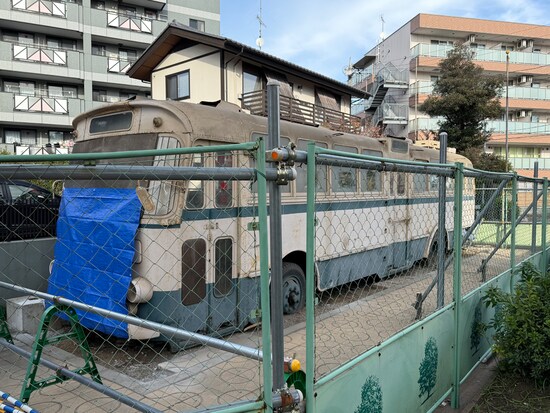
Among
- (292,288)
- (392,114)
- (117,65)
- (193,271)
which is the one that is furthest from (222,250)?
(392,114)

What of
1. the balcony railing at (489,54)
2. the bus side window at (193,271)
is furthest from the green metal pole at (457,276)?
the balcony railing at (489,54)

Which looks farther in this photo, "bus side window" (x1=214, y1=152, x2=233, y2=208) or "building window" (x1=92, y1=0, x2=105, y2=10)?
"building window" (x1=92, y1=0, x2=105, y2=10)

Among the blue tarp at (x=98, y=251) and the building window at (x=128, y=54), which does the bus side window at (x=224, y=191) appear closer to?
the blue tarp at (x=98, y=251)

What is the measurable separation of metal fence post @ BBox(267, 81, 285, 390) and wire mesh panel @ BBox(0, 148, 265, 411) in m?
1.89

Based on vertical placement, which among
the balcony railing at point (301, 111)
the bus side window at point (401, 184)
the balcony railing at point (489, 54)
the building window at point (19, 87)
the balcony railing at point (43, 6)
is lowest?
the bus side window at point (401, 184)

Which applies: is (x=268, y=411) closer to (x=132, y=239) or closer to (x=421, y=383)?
(x=421, y=383)

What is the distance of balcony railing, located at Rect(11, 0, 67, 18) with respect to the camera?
2028 cm

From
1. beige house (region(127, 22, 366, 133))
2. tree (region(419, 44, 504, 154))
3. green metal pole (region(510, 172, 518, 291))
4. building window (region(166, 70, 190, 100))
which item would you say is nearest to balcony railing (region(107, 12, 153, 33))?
beige house (region(127, 22, 366, 133))

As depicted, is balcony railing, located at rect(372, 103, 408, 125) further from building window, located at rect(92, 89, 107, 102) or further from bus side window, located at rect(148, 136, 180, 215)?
bus side window, located at rect(148, 136, 180, 215)

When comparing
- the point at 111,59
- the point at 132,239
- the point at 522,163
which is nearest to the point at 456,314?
the point at 132,239

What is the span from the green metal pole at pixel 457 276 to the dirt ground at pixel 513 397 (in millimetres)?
223

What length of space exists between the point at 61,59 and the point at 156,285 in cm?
2132

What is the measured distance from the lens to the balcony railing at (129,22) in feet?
74.4

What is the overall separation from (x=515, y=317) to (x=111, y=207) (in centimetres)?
401
